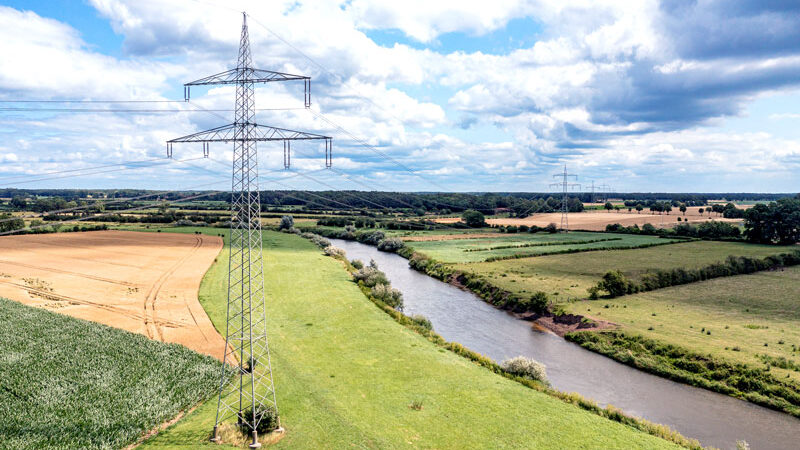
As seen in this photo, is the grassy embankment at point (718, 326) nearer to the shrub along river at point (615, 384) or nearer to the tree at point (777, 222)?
the shrub along river at point (615, 384)

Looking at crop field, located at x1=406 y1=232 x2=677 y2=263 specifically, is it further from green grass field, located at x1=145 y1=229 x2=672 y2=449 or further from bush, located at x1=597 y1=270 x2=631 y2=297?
green grass field, located at x1=145 y1=229 x2=672 y2=449

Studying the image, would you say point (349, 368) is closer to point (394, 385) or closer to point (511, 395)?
point (394, 385)

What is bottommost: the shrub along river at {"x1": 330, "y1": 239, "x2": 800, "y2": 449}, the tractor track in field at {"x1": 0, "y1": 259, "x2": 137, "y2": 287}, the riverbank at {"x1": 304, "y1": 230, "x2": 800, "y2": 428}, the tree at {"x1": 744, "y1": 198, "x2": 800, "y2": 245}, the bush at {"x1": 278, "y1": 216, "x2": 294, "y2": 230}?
the shrub along river at {"x1": 330, "y1": 239, "x2": 800, "y2": 449}

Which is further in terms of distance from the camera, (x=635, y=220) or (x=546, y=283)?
(x=635, y=220)

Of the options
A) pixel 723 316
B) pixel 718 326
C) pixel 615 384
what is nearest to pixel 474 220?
pixel 723 316

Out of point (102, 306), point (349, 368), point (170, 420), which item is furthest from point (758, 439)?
point (102, 306)

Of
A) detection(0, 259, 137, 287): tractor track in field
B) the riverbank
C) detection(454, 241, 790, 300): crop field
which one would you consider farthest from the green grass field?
detection(454, 241, 790, 300): crop field

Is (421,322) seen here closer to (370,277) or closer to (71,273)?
(370,277)
